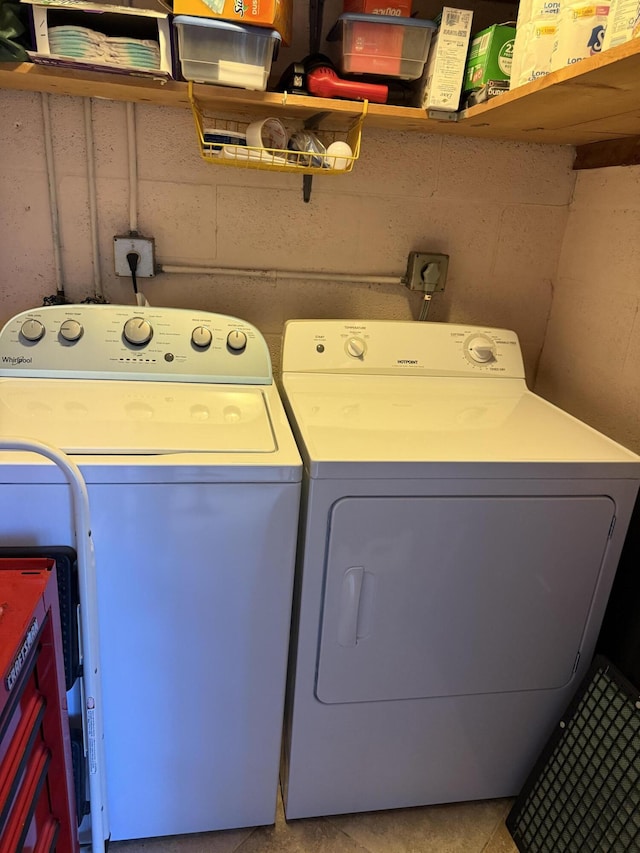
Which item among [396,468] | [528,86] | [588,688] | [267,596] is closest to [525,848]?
[588,688]

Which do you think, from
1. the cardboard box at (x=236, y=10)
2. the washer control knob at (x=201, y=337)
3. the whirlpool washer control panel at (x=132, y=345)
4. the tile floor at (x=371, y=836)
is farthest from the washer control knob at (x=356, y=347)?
the tile floor at (x=371, y=836)

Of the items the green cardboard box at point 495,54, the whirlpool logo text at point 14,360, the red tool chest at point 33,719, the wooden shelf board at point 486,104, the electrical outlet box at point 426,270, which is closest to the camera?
the red tool chest at point 33,719

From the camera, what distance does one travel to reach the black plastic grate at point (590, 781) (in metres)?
1.30

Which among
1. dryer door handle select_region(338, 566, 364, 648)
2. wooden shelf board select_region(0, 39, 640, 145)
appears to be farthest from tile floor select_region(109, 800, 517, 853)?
wooden shelf board select_region(0, 39, 640, 145)

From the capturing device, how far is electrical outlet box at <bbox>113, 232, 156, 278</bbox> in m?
1.74

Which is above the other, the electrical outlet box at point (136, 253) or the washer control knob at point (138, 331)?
the electrical outlet box at point (136, 253)

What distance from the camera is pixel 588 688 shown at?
57.6 inches

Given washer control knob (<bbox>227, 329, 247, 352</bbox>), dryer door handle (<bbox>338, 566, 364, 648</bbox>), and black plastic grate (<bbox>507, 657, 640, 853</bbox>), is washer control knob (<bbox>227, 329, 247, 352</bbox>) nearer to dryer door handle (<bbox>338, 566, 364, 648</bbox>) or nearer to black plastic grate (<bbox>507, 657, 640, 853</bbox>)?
dryer door handle (<bbox>338, 566, 364, 648</bbox>)

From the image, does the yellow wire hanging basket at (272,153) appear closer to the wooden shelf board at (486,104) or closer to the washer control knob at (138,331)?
the wooden shelf board at (486,104)

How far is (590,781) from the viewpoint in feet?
4.53

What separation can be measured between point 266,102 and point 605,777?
1.65m

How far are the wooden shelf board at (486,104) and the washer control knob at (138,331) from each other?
524mm

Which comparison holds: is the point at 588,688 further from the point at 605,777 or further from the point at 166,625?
the point at 166,625

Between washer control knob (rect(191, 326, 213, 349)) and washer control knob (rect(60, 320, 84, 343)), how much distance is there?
27 cm
